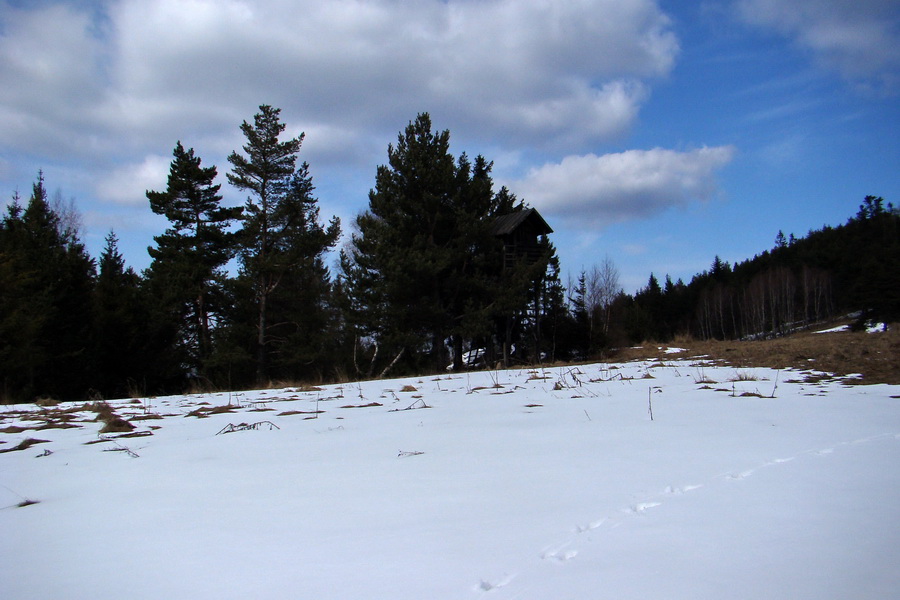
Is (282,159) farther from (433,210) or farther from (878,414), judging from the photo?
(878,414)

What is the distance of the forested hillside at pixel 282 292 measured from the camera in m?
17.5

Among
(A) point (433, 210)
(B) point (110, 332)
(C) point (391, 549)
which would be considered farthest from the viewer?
(B) point (110, 332)

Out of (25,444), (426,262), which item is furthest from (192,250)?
(25,444)

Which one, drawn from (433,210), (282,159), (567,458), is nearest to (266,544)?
(567,458)

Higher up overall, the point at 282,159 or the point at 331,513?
the point at 282,159

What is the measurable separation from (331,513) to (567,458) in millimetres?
1130

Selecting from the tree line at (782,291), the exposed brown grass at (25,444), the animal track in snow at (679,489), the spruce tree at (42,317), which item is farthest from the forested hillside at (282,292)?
the tree line at (782,291)

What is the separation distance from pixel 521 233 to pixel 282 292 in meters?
10.4

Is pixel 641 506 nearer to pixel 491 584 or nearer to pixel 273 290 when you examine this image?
pixel 491 584

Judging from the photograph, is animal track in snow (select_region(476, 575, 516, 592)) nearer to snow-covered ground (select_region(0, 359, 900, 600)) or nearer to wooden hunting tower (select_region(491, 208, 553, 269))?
snow-covered ground (select_region(0, 359, 900, 600))

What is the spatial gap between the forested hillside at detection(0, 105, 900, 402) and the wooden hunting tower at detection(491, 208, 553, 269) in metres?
0.10

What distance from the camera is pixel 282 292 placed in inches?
884

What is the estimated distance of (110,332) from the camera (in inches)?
794

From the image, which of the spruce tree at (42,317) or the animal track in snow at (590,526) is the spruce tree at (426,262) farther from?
the animal track in snow at (590,526)
